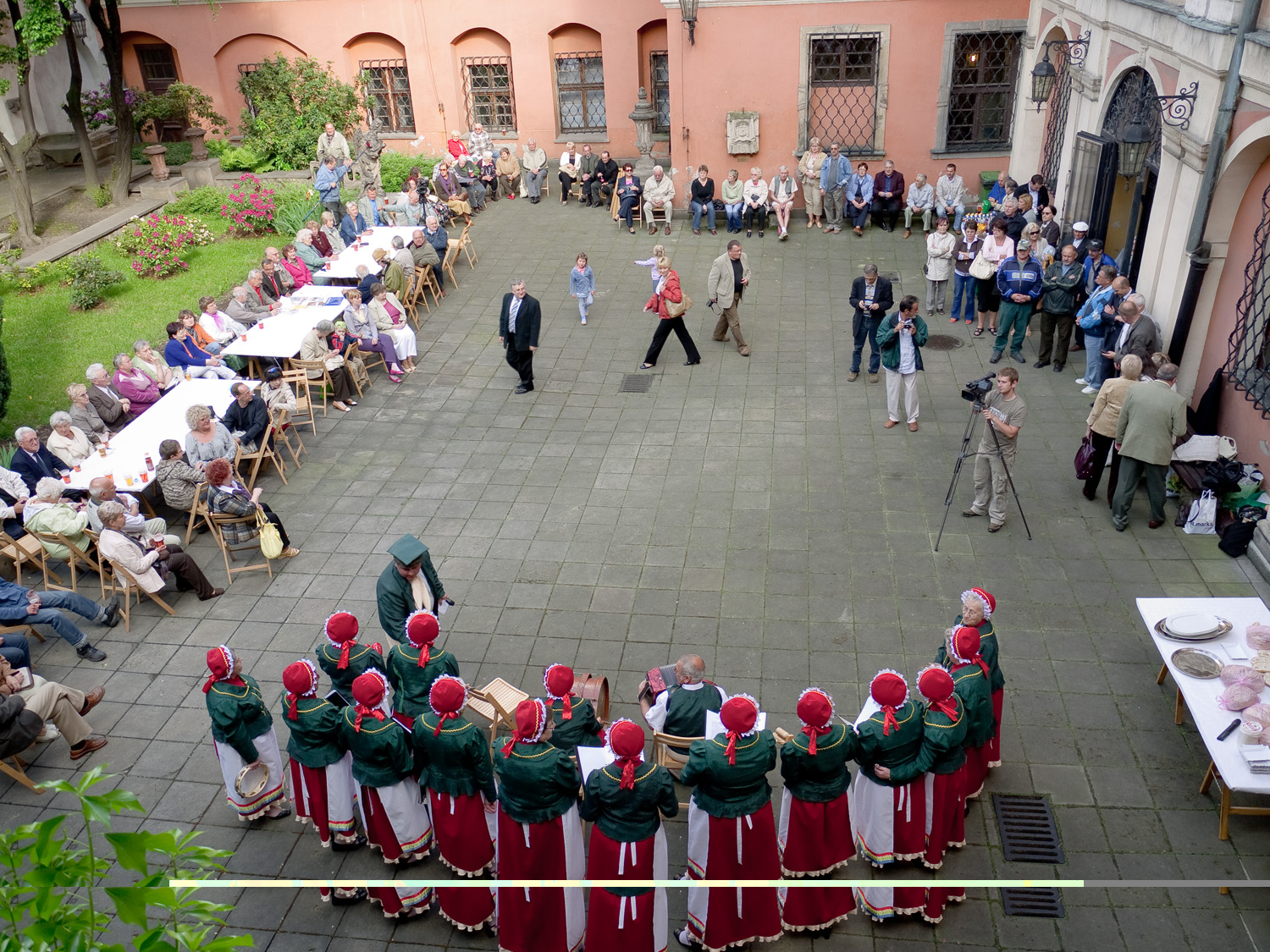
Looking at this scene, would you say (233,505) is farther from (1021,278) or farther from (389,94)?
(389,94)

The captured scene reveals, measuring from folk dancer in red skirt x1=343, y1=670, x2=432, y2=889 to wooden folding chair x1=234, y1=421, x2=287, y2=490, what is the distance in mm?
5313

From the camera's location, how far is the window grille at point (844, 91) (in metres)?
18.4

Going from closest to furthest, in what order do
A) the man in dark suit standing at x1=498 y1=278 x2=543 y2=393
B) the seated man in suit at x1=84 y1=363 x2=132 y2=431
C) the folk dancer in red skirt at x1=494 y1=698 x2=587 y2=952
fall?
1. the folk dancer in red skirt at x1=494 y1=698 x2=587 y2=952
2. the seated man in suit at x1=84 y1=363 x2=132 y2=431
3. the man in dark suit standing at x1=498 y1=278 x2=543 y2=393

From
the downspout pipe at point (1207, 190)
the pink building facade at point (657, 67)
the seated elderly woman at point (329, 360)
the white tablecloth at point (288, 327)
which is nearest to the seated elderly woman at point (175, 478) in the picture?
the seated elderly woman at point (329, 360)

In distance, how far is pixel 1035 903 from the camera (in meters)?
5.96

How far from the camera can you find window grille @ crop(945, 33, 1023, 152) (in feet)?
59.4

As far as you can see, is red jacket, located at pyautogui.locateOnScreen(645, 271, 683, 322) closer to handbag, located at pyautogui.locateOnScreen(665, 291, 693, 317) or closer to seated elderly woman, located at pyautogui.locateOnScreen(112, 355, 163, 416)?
handbag, located at pyautogui.locateOnScreen(665, 291, 693, 317)

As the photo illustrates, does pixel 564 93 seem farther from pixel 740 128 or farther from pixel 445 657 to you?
pixel 445 657

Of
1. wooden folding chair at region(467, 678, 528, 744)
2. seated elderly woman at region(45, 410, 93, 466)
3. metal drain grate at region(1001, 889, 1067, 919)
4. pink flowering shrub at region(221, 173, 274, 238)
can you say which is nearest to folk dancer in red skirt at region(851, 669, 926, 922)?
metal drain grate at region(1001, 889, 1067, 919)

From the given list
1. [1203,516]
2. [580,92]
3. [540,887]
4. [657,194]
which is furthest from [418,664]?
[580,92]

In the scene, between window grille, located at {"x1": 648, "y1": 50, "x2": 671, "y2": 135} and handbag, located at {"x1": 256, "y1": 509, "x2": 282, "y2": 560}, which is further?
window grille, located at {"x1": 648, "y1": 50, "x2": 671, "y2": 135}

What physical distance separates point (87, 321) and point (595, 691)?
40.1ft

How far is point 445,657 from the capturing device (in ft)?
21.5

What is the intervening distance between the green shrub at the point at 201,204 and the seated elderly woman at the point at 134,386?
29.6ft
